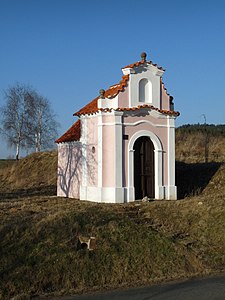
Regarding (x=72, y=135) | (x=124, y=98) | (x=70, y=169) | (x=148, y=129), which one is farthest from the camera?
(x=72, y=135)

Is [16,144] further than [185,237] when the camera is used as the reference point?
Yes

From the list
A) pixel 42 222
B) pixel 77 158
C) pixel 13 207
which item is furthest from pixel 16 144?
pixel 42 222

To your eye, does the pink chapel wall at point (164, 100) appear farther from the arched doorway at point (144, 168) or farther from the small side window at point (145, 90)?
the arched doorway at point (144, 168)

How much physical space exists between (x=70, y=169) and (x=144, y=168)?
12.9 ft

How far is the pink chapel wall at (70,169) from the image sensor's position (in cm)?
2056

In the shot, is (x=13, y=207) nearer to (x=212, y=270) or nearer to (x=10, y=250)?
(x=10, y=250)

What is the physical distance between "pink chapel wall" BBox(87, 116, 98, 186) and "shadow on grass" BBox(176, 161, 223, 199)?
4144 millimetres

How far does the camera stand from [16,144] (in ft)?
162

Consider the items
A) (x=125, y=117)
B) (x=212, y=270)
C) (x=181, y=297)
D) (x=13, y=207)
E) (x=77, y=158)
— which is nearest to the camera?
(x=181, y=297)

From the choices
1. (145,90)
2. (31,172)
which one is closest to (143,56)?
(145,90)

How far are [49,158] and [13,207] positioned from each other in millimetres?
21863

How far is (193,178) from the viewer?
22781 millimetres

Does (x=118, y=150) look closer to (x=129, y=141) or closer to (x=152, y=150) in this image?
(x=129, y=141)

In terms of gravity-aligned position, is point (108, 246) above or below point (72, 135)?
below
